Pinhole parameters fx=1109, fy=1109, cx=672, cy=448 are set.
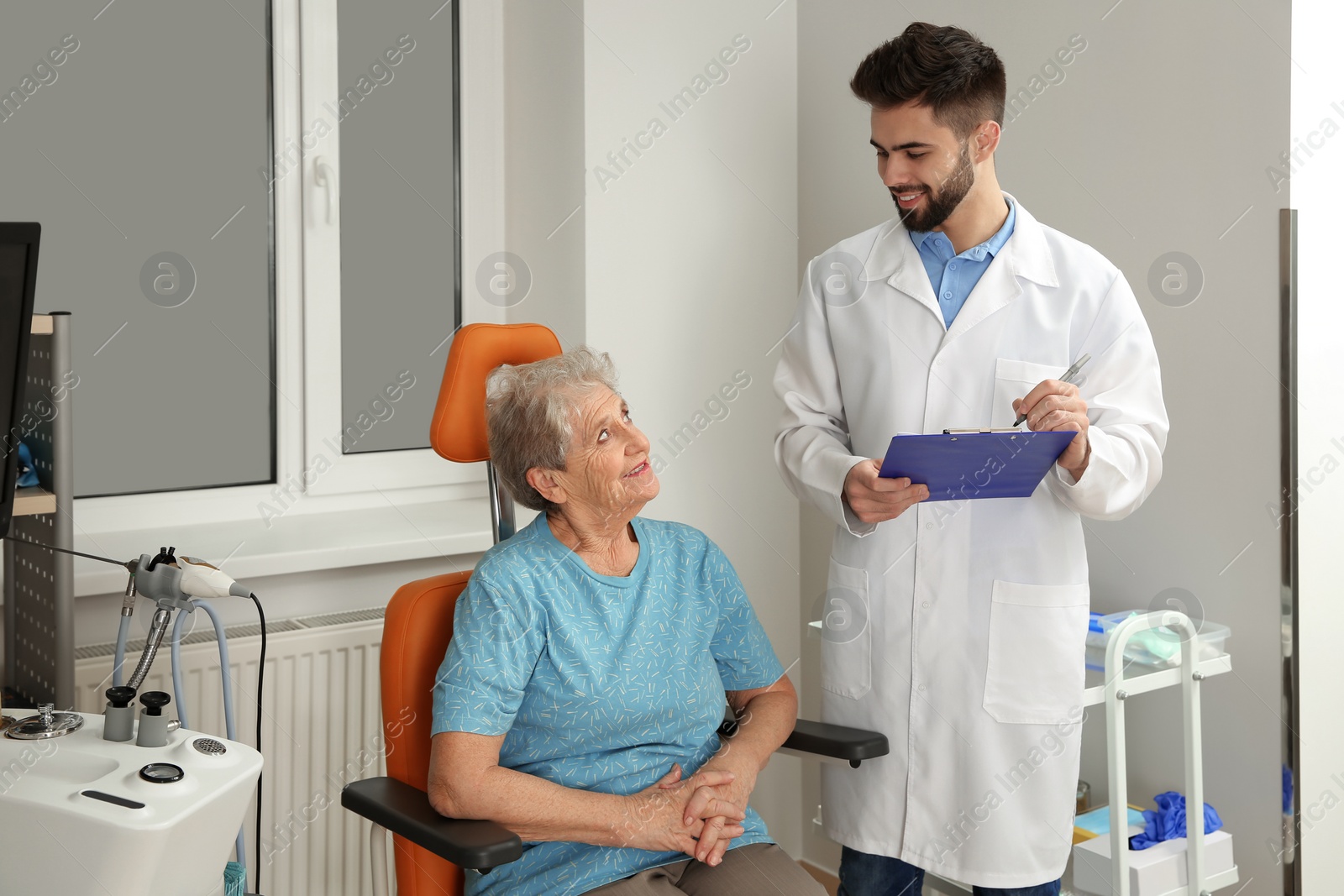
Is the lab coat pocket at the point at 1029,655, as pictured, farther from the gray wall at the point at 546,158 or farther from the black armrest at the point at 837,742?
the gray wall at the point at 546,158

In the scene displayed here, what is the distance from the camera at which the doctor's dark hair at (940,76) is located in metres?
1.53

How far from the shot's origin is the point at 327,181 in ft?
7.50

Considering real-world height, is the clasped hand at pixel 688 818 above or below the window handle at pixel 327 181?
below

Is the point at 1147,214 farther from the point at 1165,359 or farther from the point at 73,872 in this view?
the point at 73,872

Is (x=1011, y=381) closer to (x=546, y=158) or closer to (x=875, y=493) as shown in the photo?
(x=875, y=493)

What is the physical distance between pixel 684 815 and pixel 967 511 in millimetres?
A: 582

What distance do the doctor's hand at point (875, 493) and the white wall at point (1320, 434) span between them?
74 centimetres

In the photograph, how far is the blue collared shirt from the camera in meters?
1.63

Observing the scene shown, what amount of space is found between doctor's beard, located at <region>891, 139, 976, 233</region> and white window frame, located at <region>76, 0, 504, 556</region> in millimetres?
1158

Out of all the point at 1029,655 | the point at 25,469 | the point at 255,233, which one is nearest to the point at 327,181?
the point at 255,233

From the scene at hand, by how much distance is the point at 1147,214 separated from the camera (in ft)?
6.39

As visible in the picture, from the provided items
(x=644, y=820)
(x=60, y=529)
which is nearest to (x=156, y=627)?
(x=60, y=529)

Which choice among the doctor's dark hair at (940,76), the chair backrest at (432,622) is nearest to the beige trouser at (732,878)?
the chair backrest at (432,622)

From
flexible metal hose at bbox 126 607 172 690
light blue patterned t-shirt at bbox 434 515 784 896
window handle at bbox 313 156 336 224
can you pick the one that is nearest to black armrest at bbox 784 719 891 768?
light blue patterned t-shirt at bbox 434 515 784 896
